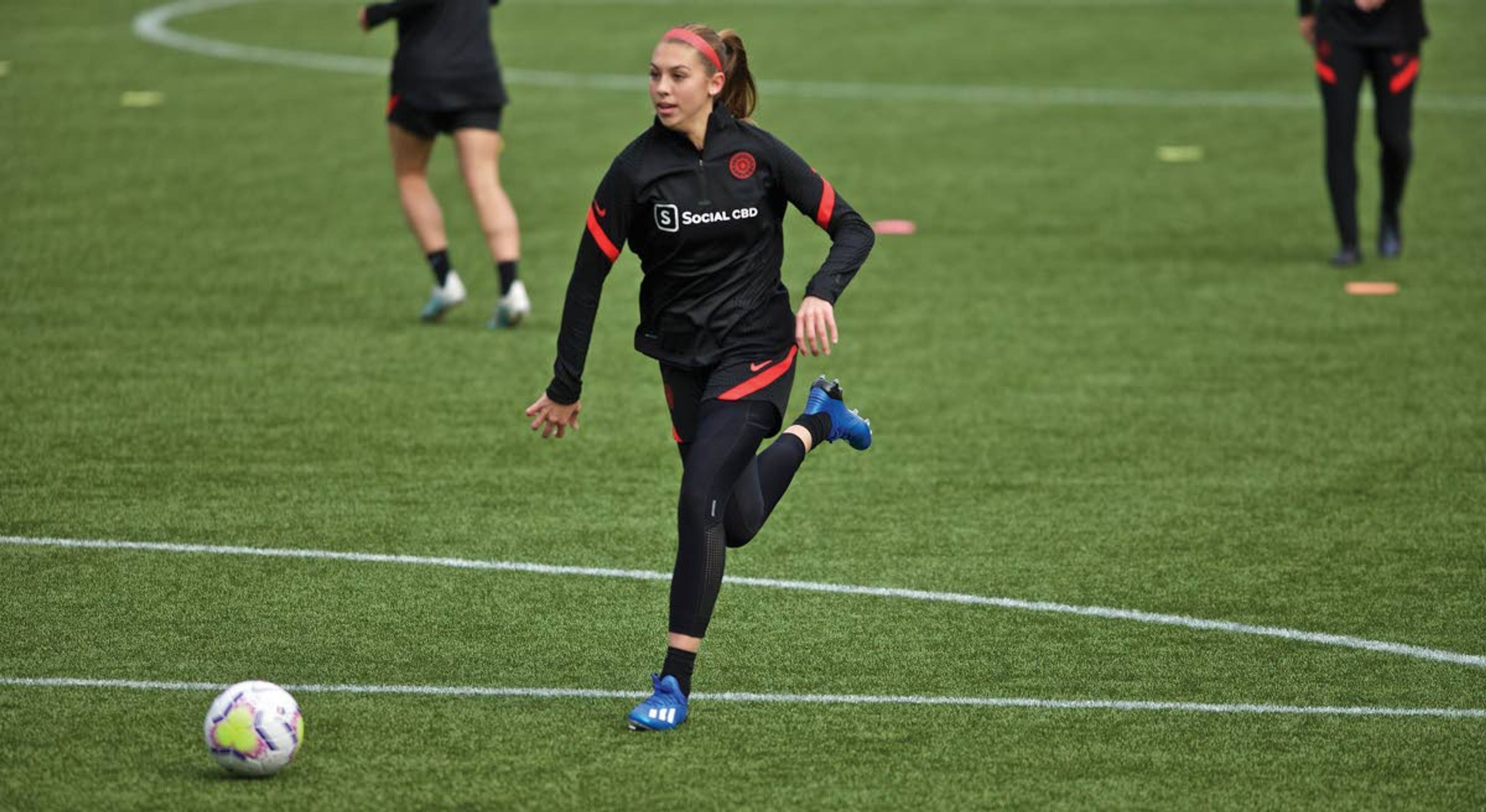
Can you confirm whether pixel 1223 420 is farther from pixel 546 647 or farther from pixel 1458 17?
pixel 1458 17

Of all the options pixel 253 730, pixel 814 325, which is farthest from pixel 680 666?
pixel 253 730

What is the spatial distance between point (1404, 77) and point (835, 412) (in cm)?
651

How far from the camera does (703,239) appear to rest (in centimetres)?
616

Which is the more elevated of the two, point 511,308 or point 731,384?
point 731,384

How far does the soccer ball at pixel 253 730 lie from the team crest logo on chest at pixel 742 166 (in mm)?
1898

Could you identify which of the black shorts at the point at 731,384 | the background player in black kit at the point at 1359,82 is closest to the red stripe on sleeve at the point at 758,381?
the black shorts at the point at 731,384

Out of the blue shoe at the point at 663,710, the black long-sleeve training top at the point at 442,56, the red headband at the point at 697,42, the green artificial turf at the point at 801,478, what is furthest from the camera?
the black long-sleeve training top at the point at 442,56

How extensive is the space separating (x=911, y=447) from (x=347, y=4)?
15.7 metres

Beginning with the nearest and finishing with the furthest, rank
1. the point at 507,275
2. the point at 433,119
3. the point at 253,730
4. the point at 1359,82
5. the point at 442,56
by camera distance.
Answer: the point at 253,730, the point at 442,56, the point at 433,119, the point at 507,275, the point at 1359,82

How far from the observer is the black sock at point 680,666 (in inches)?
236

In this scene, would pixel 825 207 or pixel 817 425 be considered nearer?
pixel 825 207

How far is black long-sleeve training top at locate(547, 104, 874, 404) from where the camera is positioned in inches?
241

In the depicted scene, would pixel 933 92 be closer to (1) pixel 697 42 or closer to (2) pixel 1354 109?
(2) pixel 1354 109

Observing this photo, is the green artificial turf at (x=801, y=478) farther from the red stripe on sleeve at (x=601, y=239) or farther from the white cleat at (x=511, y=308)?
the red stripe on sleeve at (x=601, y=239)
